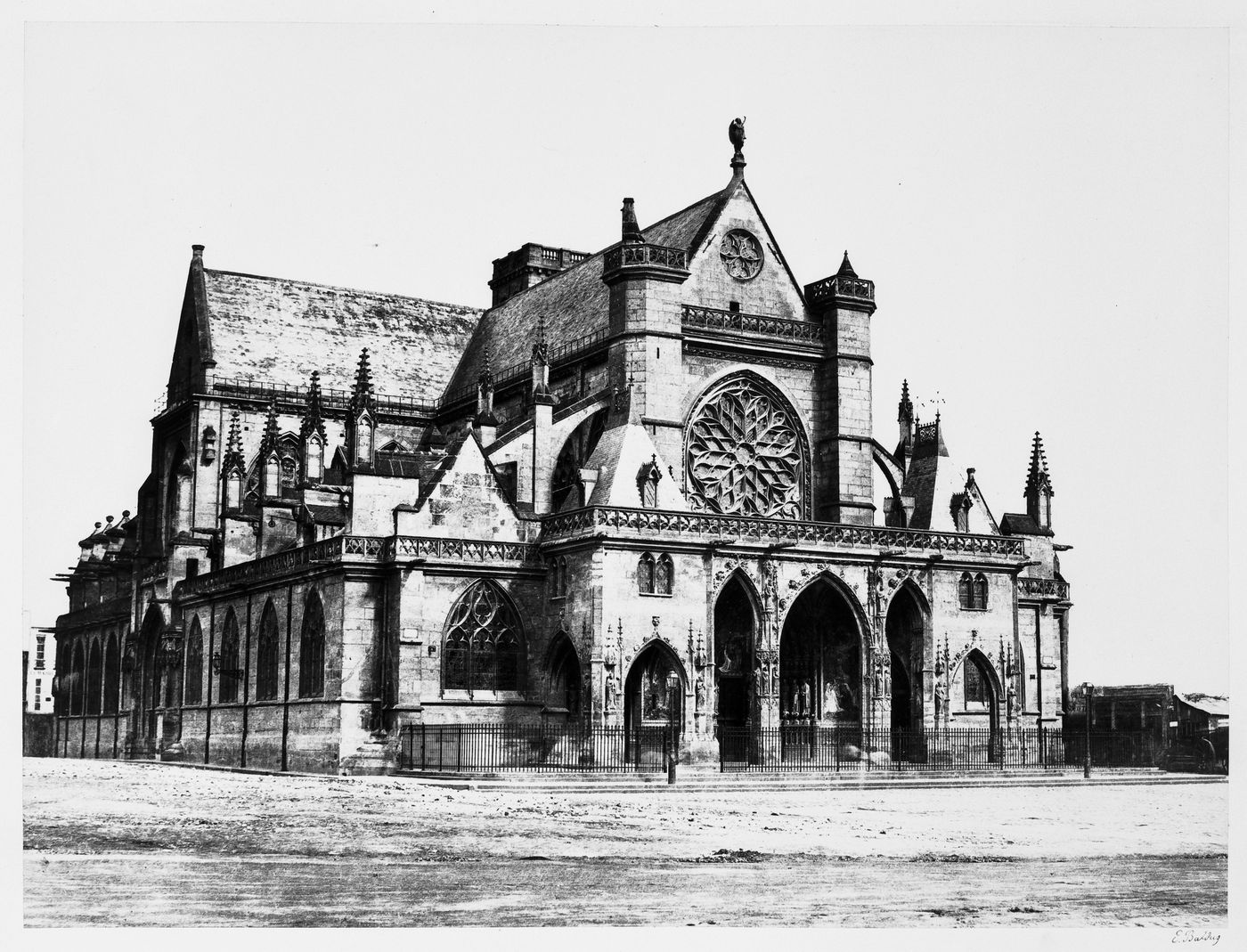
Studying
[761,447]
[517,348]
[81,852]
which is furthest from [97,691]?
[81,852]

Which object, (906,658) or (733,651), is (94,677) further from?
(906,658)

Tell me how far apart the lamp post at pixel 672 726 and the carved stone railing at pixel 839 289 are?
14428mm

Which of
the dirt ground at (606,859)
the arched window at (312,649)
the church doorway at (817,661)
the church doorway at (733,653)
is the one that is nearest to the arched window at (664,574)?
the church doorway at (733,653)

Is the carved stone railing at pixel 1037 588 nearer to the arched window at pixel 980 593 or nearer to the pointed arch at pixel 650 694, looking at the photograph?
the arched window at pixel 980 593

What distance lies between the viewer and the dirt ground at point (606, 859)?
73.3 ft

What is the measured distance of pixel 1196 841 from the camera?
31281 millimetres

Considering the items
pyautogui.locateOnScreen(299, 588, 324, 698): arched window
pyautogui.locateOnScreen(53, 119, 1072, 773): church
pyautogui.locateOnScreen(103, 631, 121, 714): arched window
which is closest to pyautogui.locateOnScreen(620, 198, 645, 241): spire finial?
pyautogui.locateOnScreen(53, 119, 1072, 773): church

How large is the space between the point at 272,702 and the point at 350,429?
333 inches

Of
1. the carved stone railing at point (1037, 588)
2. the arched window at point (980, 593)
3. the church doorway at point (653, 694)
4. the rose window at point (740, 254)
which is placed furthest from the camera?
the carved stone railing at point (1037, 588)

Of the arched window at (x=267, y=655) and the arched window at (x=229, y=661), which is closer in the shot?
the arched window at (x=267, y=655)

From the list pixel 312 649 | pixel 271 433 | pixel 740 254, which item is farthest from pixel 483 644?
pixel 740 254

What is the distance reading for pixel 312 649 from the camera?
52438 millimetres

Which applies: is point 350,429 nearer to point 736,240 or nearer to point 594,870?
point 736,240
